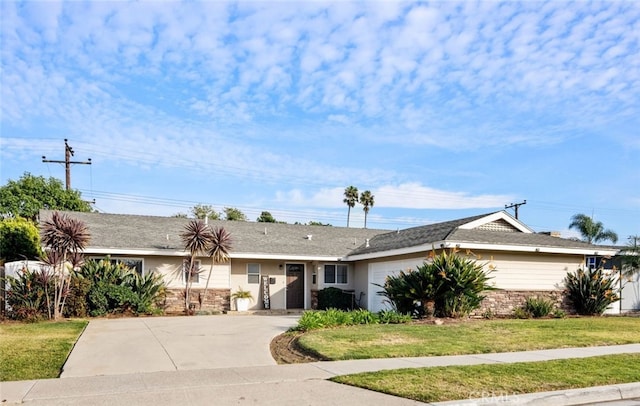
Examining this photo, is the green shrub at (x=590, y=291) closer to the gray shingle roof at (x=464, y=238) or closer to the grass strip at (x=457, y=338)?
the gray shingle roof at (x=464, y=238)

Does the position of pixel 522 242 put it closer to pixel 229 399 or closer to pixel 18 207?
pixel 229 399

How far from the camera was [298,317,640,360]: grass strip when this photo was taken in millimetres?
11227

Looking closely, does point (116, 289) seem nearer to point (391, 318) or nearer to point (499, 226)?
point (391, 318)

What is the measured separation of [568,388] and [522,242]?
41.6ft

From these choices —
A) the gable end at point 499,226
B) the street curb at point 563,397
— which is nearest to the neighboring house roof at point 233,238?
the gable end at point 499,226

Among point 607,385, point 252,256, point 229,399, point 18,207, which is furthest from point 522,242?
point 18,207

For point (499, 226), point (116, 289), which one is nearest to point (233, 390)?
point (116, 289)

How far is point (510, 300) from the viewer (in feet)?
64.4

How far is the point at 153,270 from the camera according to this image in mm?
22062

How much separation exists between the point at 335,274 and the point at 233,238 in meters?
4.88

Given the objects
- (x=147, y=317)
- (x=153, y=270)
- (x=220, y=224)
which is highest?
(x=220, y=224)

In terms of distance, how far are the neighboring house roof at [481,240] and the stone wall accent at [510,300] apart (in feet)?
5.02

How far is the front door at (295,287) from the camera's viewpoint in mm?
24984

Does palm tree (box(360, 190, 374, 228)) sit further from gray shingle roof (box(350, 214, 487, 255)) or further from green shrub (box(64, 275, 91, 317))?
green shrub (box(64, 275, 91, 317))
